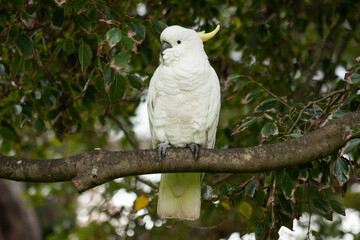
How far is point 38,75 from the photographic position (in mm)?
2443

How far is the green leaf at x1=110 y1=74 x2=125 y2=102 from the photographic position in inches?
61.2

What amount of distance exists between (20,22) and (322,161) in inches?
57.5

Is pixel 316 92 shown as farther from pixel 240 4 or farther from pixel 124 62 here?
pixel 124 62

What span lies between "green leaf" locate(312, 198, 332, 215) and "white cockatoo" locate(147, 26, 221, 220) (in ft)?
1.98

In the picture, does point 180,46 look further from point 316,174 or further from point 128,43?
point 316,174

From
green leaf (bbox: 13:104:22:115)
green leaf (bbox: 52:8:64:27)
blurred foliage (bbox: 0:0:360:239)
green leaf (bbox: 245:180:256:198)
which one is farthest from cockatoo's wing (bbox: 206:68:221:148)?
green leaf (bbox: 13:104:22:115)

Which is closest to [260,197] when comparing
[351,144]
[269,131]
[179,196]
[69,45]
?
[269,131]

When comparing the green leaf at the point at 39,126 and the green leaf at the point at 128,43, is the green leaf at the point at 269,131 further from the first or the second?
the green leaf at the point at 39,126

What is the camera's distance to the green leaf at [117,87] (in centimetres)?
155

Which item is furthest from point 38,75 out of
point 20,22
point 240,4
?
point 240,4

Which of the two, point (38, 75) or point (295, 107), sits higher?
point (295, 107)

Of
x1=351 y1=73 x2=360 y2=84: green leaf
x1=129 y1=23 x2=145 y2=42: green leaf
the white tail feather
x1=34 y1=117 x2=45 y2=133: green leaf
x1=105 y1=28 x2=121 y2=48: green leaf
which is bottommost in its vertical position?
the white tail feather

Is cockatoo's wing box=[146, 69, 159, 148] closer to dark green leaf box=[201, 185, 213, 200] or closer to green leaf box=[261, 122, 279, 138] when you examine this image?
dark green leaf box=[201, 185, 213, 200]

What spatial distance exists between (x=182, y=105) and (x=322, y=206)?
2.70ft
